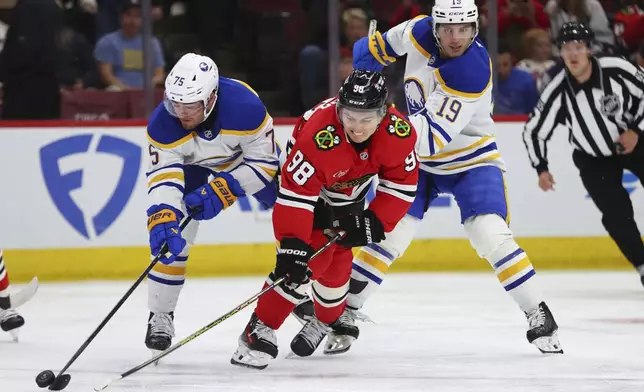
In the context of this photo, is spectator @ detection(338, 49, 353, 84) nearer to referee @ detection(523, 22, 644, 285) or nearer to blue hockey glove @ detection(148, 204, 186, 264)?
referee @ detection(523, 22, 644, 285)

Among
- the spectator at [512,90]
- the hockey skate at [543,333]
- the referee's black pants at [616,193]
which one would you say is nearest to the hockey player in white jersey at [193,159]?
the hockey skate at [543,333]

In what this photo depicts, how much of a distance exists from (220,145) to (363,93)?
748 mm

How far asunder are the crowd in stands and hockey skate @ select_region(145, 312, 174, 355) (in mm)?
2799

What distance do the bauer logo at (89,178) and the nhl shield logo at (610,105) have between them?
2.62 metres

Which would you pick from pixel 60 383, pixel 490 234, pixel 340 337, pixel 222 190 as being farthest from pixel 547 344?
pixel 60 383

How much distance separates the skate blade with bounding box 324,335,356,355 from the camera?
4.54 m

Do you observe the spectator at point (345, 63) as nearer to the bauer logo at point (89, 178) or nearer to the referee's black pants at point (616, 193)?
the bauer logo at point (89, 178)

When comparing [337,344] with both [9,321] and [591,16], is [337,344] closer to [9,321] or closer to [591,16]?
[9,321]

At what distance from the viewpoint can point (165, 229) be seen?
414cm

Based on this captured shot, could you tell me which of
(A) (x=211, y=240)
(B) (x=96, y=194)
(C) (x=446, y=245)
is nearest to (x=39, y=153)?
(B) (x=96, y=194)

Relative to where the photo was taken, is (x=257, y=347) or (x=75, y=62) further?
(x=75, y=62)

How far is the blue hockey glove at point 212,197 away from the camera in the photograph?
4.26 meters

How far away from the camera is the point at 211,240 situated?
7.05 m

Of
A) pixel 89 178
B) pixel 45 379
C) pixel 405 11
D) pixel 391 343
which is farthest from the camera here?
pixel 405 11
